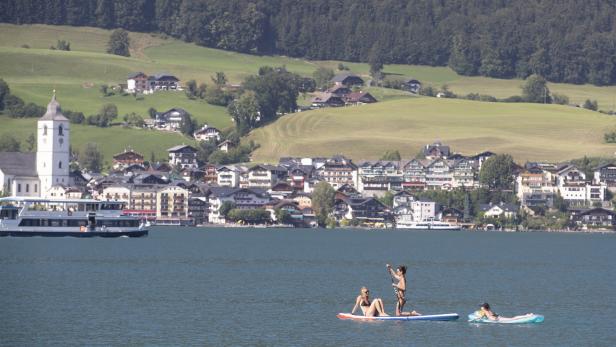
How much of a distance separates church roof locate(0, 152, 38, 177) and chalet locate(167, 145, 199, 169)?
108 ft

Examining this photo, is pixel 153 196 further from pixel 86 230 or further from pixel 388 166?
pixel 86 230

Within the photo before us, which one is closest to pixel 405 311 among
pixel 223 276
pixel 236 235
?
pixel 223 276

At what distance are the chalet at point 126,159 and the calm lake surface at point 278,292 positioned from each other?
2783 inches

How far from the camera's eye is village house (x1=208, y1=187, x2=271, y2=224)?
173 meters

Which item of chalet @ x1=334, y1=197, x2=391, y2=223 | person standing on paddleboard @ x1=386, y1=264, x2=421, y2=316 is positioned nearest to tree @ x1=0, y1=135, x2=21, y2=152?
chalet @ x1=334, y1=197, x2=391, y2=223

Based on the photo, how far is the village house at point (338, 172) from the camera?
186125 millimetres

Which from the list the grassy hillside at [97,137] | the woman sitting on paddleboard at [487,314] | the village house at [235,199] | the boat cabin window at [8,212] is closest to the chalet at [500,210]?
the village house at [235,199]

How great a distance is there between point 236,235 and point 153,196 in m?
34.9

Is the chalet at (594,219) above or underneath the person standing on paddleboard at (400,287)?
above

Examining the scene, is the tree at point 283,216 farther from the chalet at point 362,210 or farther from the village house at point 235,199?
the chalet at point 362,210

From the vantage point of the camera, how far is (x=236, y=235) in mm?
139000

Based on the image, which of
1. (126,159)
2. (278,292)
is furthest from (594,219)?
(278,292)

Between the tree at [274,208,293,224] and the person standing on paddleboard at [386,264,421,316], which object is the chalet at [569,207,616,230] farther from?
the person standing on paddleboard at [386,264,421,316]

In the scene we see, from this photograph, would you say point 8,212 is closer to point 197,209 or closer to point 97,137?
point 197,209
